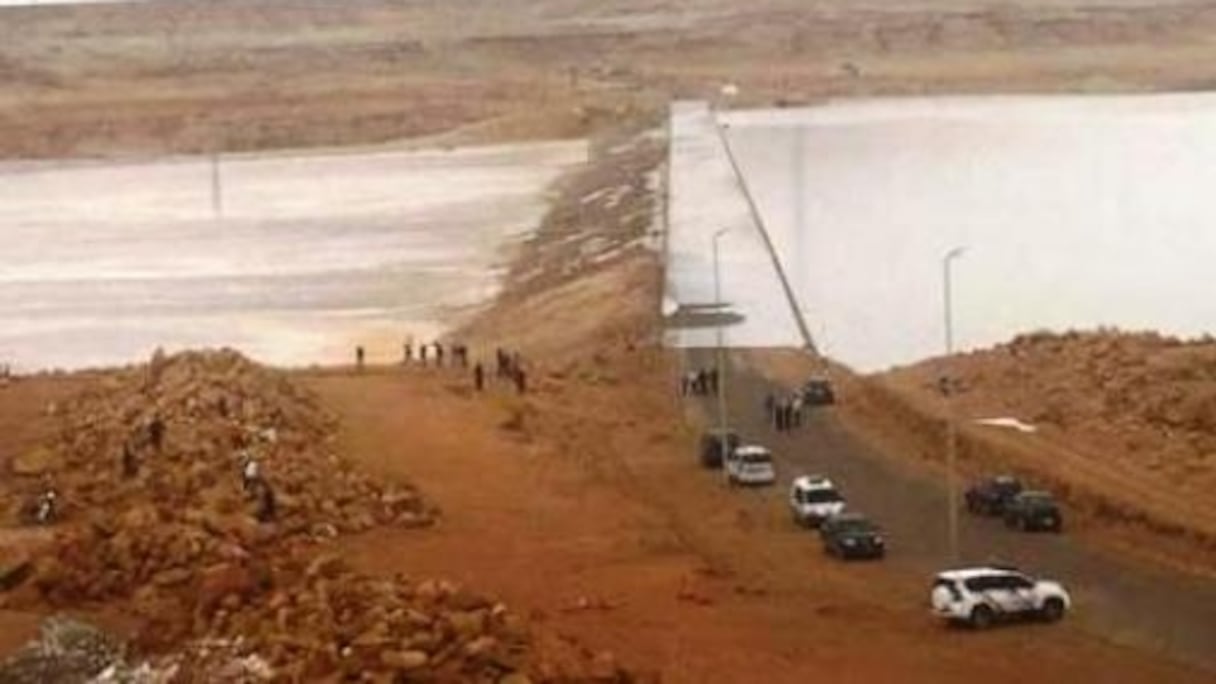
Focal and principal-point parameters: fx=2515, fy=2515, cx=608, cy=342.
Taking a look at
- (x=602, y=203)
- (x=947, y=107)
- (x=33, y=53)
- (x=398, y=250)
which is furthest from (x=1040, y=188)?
(x=33, y=53)

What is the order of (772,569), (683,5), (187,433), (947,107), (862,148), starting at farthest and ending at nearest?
(683,5) < (947,107) < (862,148) < (187,433) < (772,569)

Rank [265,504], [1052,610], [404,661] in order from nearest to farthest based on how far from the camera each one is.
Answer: [404,661]
[1052,610]
[265,504]

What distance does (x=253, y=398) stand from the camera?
39281 millimetres

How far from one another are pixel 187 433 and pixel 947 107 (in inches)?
3731

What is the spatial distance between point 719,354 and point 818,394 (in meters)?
5.32

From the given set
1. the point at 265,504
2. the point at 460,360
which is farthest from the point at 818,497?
the point at 460,360

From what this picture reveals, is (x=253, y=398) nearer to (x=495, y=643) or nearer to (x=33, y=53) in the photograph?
(x=495, y=643)

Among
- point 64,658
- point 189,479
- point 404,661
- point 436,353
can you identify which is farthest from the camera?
point 436,353

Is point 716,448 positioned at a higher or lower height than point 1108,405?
lower

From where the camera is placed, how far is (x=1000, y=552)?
30.8 metres

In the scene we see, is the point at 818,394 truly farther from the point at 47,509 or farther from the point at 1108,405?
the point at 47,509

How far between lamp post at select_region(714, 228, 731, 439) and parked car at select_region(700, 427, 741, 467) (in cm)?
9

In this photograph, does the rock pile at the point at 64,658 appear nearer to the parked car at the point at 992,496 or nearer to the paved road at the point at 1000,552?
the paved road at the point at 1000,552

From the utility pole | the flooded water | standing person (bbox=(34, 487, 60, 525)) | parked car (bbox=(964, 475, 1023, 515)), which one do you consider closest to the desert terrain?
standing person (bbox=(34, 487, 60, 525))
